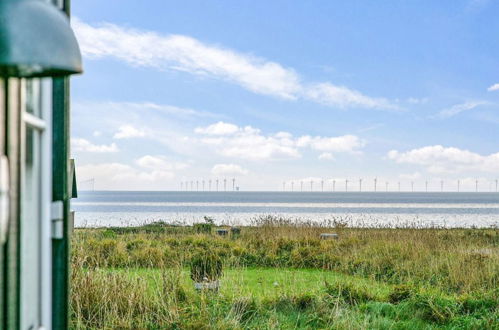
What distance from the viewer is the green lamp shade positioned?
1111 mm

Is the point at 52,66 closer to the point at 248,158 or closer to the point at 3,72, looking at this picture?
the point at 3,72

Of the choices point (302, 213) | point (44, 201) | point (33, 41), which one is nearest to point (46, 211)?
point (44, 201)

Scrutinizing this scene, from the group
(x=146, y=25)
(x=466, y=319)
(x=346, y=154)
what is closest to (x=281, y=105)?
(x=146, y=25)

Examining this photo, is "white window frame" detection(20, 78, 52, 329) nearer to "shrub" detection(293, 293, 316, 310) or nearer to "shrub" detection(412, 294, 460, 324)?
"shrub" detection(293, 293, 316, 310)

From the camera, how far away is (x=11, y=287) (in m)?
1.59

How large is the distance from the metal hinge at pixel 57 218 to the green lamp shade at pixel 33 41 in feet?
4.31

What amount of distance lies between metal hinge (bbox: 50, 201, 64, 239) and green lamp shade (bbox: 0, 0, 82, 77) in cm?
131

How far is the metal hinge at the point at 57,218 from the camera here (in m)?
2.44

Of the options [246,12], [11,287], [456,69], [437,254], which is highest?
[246,12]

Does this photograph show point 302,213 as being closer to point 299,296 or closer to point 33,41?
point 299,296

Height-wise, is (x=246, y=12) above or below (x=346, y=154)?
above

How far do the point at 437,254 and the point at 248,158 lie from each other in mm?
49258

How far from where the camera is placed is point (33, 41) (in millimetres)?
1135

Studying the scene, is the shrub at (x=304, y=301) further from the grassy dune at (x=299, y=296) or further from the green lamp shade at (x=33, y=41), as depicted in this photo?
the green lamp shade at (x=33, y=41)
